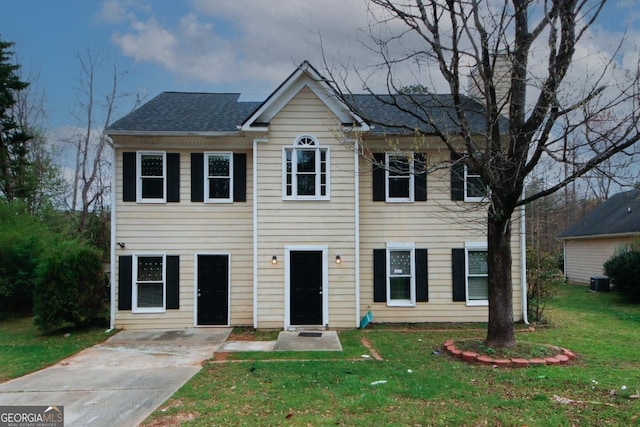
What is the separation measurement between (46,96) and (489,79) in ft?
87.0

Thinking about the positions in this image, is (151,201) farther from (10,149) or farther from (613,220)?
(613,220)

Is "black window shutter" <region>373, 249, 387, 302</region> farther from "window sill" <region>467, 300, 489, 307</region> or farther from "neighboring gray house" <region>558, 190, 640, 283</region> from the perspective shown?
"neighboring gray house" <region>558, 190, 640, 283</region>

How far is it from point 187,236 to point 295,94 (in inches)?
193

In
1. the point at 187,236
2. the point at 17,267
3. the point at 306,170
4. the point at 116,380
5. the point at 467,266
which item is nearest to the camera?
the point at 116,380

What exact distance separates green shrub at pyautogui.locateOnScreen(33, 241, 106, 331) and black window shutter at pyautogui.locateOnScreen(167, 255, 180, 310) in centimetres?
178

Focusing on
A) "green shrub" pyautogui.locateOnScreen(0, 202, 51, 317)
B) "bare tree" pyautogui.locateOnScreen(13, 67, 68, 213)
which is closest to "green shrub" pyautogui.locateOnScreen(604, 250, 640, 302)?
"green shrub" pyautogui.locateOnScreen(0, 202, 51, 317)

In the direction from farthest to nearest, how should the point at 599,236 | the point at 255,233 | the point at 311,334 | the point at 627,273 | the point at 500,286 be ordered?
the point at 599,236 → the point at 627,273 → the point at 255,233 → the point at 311,334 → the point at 500,286

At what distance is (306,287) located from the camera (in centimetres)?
1145

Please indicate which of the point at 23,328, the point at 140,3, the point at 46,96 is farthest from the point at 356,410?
the point at 46,96

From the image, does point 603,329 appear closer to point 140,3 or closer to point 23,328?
point 23,328

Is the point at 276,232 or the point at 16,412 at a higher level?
the point at 276,232

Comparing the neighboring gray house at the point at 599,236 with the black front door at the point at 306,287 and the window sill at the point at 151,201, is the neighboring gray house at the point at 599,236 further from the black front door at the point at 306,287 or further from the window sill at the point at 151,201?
the window sill at the point at 151,201

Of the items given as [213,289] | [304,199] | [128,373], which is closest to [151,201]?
[213,289]

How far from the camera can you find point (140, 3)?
47.5 feet
